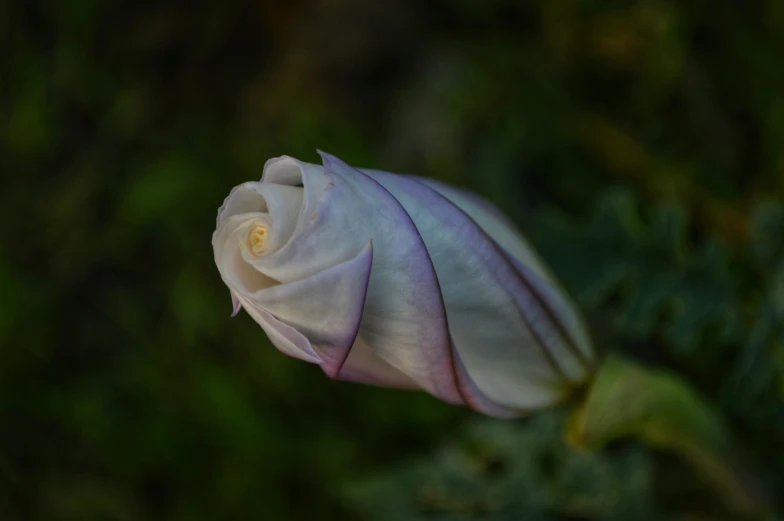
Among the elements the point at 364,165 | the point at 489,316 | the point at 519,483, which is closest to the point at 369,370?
the point at 489,316

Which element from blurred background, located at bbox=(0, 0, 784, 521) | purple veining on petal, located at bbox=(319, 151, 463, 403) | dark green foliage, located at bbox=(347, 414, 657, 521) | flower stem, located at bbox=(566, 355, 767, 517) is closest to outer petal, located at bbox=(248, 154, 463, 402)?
purple veining on petal, located at bbox=(319, 151, 463, 403)

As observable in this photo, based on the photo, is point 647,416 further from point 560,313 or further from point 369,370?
point 369,370

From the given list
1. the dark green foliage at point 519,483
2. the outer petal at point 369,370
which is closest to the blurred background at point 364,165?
the dark green foliage at point 519,483

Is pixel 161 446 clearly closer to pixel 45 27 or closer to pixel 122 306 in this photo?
pixel 122 306

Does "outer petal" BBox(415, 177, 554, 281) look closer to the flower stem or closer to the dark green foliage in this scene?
the flower stem

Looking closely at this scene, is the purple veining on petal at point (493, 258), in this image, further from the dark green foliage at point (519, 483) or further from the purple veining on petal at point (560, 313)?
the dark green foliage at point (519, 483)

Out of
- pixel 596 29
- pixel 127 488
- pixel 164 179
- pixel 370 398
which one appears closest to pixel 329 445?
pixel 370 398
